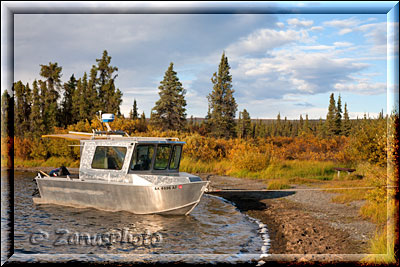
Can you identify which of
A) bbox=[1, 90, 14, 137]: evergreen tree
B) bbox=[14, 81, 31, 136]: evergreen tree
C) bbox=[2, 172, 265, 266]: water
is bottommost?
bbox=[2, 172, 265, 266]: water

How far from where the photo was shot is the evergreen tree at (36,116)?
128 ft

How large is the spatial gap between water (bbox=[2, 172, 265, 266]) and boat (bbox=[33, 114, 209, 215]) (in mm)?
468

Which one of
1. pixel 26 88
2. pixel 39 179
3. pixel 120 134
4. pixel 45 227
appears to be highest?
pixel 26 88

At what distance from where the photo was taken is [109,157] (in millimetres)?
15109

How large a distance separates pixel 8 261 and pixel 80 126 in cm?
3123

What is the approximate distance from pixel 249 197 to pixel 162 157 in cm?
612

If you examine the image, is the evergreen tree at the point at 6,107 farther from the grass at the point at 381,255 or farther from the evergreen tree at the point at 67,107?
the evergreen tree at the point at 67,107

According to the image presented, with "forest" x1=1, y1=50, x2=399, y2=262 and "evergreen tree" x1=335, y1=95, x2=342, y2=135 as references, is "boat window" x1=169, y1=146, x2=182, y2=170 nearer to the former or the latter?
"forest" x1=1, y1=50, x2=399, y2=262

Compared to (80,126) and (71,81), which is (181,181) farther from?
(71,81)

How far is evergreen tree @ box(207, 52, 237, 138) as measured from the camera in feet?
157

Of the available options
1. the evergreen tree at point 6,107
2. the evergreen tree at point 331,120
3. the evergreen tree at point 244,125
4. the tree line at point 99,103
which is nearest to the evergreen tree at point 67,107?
the tree line at point 99,103

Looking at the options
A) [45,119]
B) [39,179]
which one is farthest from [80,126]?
[39,179]

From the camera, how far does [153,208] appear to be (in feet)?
46.5

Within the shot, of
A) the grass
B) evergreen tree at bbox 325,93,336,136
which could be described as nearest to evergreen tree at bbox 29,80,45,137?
the grass
